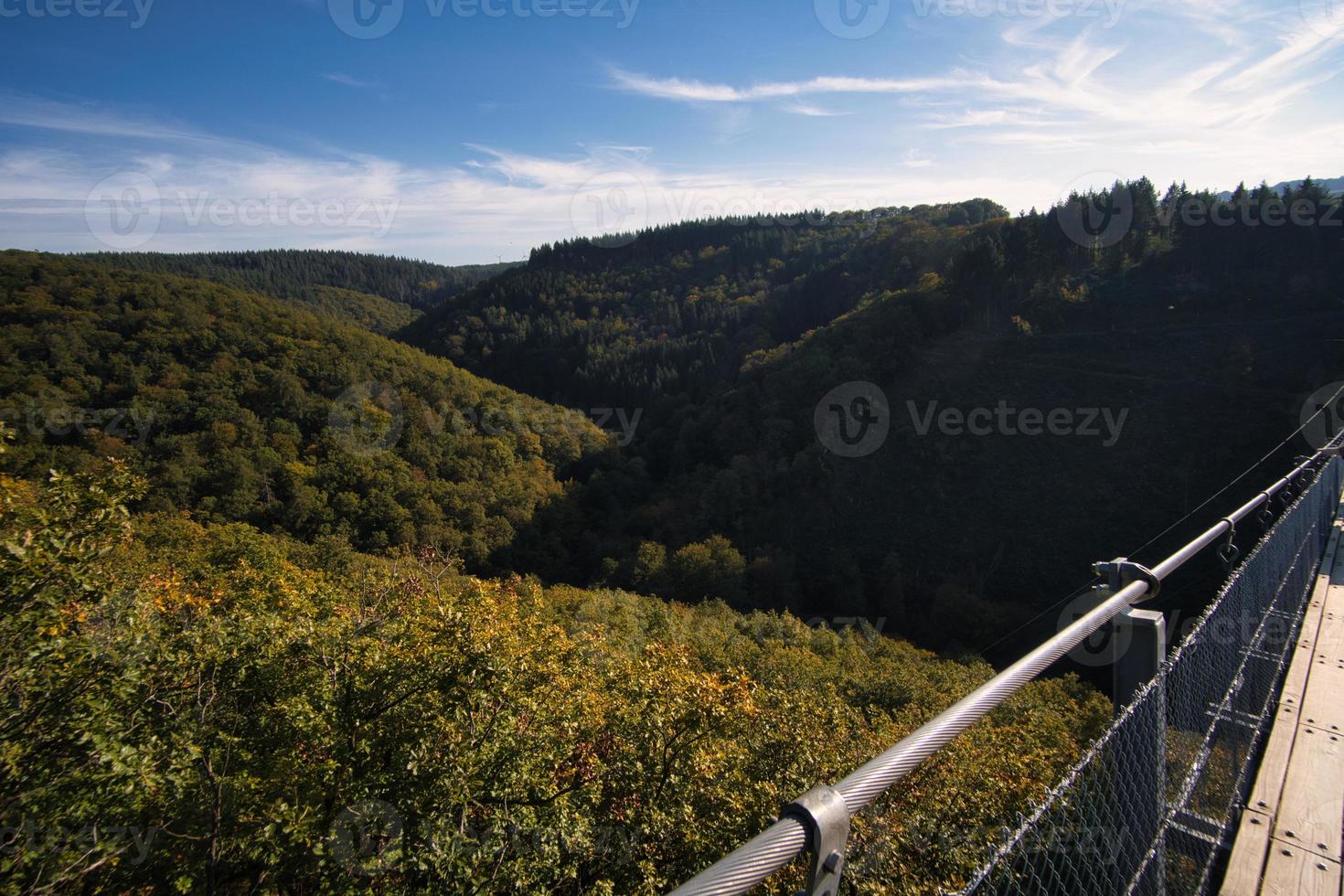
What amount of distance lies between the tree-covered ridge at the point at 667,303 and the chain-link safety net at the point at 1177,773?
223 ft

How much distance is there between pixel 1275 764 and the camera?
102 inches

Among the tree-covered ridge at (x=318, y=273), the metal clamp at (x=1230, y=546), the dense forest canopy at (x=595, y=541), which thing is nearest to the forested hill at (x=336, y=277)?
the tree-covered ridge at (x=318, y=273)

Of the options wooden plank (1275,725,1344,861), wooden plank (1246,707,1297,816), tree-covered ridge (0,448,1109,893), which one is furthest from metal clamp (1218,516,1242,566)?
tree-covered ridge (0,448,1109,893)

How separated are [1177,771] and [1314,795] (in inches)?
19.5

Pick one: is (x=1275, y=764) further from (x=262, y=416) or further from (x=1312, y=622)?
(x=262, y=416)

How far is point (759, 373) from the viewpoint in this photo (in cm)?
5909

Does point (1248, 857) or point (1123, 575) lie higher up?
point (1123, 575)

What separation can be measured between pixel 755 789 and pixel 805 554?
32.8 meters

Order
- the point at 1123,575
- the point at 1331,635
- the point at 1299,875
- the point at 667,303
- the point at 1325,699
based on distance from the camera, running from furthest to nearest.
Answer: the point at 667,303
the point at 1331,635
the point at 1325,699
the point at 1123,575
the point at 1299,875

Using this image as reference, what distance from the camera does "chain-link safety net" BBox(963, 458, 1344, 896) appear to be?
2.02 metres

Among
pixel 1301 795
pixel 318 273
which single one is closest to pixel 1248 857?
pixel 1301 795

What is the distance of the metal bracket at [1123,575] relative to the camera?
2242 mm

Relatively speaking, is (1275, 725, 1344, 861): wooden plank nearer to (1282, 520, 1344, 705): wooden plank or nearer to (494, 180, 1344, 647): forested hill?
(1282, 520, 1344, 705): wooden plank

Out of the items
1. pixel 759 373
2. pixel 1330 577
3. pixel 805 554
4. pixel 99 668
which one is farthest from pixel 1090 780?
pixel 759 373
